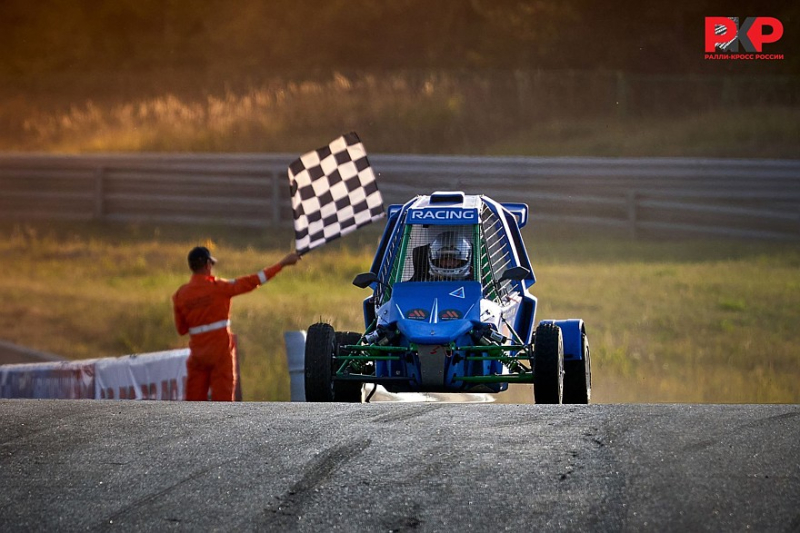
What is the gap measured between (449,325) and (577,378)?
1039 millimetres

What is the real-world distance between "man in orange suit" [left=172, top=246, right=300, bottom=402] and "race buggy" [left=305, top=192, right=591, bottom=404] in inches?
45.9

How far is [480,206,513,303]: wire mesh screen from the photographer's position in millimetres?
7758

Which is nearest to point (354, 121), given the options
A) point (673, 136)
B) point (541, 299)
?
point (541, 299)

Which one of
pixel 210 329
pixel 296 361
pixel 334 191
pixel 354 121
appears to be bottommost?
pixel 296 361

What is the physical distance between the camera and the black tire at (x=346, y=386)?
7695mm

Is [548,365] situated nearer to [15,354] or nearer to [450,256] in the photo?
[450,256]

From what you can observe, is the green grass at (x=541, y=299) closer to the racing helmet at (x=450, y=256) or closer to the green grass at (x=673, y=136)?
the green grass at (x=673, y=136)

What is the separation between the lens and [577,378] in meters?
7.73

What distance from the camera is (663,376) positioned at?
12.0 meters

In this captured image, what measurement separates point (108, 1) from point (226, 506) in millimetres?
11068

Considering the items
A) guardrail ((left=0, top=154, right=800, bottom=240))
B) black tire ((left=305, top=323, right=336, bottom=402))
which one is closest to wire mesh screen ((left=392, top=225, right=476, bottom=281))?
black tire ((left=305, top=323, right=336, bottom=402))

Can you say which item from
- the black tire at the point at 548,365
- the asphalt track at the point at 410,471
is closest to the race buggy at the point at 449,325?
the black tire at the point at 548,365

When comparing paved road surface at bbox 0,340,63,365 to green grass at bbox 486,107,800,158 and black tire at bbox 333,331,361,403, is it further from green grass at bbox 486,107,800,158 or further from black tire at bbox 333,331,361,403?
black tire at bbox 333,331,361,403

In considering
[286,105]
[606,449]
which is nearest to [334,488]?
[606,449]
